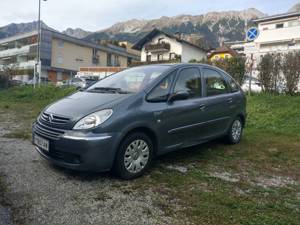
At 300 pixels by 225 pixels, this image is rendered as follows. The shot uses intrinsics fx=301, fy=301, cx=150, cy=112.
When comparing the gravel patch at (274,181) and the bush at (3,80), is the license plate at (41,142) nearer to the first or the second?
the gravel patch at (274,181)

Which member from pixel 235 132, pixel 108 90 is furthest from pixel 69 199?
pixel 235 132

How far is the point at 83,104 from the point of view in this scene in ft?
13.3

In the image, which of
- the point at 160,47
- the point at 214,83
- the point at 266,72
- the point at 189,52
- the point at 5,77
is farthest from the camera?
the point at 189,52

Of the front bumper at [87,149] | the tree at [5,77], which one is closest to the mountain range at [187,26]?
the tree at [5,77]

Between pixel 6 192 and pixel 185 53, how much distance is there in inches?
1568

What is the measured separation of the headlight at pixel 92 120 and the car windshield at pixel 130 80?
0.67m

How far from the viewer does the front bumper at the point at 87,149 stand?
3615mm

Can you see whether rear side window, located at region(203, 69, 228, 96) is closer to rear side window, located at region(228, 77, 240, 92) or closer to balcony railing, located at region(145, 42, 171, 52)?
rear side window, located at region(228, 77, 240, 92)

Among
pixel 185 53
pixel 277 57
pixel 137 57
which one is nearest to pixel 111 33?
pixel 137 57

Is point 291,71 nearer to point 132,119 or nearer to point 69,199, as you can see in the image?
point 132,119

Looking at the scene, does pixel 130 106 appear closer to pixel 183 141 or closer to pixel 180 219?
pixel 183 141

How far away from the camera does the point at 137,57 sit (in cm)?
5916

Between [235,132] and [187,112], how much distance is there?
→ 192cm

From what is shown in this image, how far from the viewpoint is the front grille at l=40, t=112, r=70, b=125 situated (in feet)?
12.5
